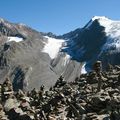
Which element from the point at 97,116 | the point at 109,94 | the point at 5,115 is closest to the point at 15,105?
the point at 5,115

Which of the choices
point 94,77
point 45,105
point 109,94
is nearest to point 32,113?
point 45,105

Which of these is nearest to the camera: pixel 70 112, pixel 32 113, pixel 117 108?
pixel 117 108

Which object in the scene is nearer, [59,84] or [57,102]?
[57,102]

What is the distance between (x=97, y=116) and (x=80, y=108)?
5.07 metres

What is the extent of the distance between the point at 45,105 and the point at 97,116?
21.9 metres

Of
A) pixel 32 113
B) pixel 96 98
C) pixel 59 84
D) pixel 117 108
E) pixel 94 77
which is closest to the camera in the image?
pixel 117 108

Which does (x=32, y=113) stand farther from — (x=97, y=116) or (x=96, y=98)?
(x=97, y=116)

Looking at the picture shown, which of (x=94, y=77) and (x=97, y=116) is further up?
(x=94, y=77)

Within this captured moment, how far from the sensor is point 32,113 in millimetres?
59781

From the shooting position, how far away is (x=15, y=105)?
6606 centimetres

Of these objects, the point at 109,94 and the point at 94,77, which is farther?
the point at 94,77

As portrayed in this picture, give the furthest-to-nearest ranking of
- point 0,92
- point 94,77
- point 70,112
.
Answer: point 94,77
point 0,92
point 70,112

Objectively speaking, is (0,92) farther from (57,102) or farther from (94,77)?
(94,77)

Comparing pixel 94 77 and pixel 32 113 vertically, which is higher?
pixel 94 77
